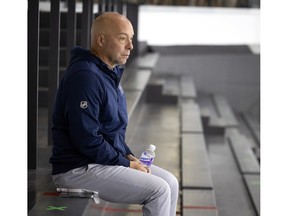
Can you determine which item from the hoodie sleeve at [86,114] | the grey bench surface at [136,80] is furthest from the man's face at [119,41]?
the grey bench surface at [136,80]

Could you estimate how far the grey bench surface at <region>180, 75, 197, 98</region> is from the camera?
396 inches

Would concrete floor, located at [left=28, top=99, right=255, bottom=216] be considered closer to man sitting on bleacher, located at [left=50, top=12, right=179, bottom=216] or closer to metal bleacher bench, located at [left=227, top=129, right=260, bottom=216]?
metal bleacher bench, located at [left=227, top=129, right=260, bottom=216]

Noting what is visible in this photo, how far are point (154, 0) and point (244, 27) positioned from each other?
5.10 metres

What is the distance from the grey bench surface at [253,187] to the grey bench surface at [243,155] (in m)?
0.26

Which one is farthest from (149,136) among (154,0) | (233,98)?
(233,98)

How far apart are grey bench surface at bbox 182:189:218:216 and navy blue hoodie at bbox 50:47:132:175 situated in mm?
1642

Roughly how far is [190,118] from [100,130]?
216 inches

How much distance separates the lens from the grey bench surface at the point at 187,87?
10.0 meters

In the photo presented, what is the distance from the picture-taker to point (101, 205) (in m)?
3.54

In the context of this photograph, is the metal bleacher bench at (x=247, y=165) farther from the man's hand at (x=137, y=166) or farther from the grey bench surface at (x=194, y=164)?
the man's hand at (x=137, y=166)

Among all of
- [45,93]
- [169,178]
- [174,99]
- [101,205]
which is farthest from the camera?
[174,99]

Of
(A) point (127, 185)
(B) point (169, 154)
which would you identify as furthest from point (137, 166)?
(B) point (169, 154)
